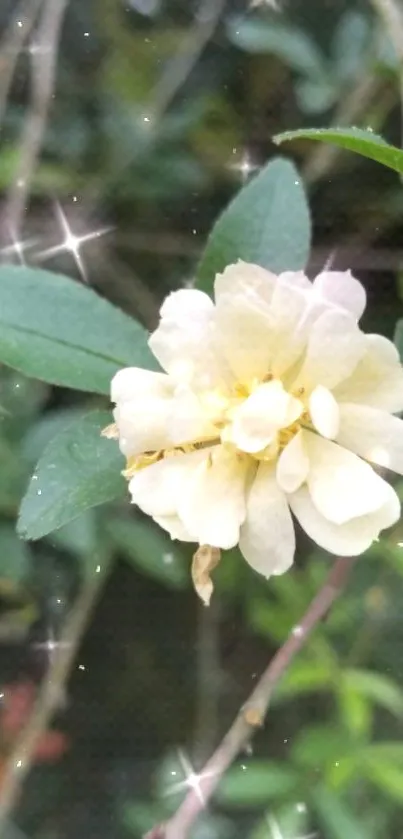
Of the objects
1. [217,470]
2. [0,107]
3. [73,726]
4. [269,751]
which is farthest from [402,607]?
[0,107]

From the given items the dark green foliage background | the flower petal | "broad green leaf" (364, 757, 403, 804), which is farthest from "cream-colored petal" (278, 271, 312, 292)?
"broad green leaf" (364, 757, 403, 804)

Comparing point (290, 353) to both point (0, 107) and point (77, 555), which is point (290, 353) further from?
point (0, 107)

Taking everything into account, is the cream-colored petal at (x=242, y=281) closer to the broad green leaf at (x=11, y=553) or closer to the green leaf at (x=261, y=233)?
the green leaf at (x=261, y=233)

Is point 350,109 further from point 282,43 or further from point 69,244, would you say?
point 69,244

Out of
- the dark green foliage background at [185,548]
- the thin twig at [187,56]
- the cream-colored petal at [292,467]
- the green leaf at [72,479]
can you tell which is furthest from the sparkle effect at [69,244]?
the cream-colored petal at [292,467]

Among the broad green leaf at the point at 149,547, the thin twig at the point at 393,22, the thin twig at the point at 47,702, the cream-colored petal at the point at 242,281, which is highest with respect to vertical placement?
the cream-colored petal at the point at 242,281

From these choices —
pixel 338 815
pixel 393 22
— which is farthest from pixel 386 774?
pixel 393 22

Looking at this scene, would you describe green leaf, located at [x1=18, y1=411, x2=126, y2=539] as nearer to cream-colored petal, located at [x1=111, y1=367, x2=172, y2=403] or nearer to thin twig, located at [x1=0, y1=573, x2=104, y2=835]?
cream-colored petal, located at [x1=111, y1=367, x2=172, y2=403]

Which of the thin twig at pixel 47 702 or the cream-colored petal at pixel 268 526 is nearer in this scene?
the cream-colored petal at pixel 268 526

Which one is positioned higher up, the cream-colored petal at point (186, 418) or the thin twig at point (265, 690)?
the cream-colored petal at point (186, 418)
